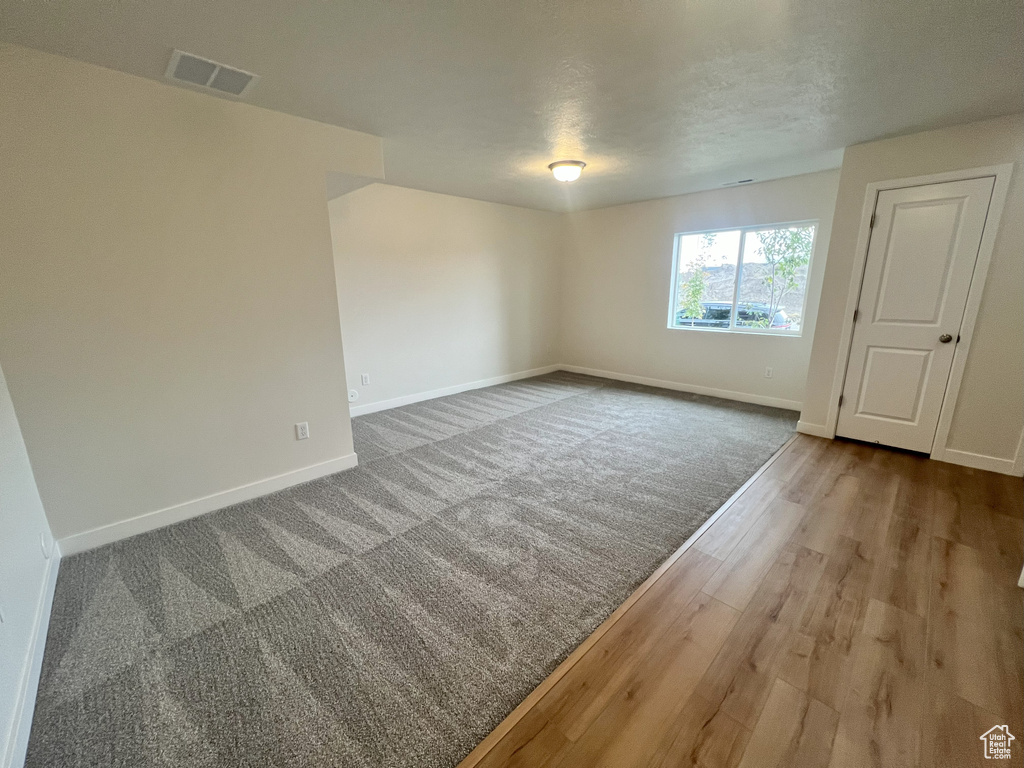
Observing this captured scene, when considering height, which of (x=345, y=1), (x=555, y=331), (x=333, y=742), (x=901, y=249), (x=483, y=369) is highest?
(x=345, y=1)

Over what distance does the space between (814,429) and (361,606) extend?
13.1ft

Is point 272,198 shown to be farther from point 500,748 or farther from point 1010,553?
point 1010,553

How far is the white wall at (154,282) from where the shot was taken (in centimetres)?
189

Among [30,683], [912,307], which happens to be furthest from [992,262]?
[30,683]

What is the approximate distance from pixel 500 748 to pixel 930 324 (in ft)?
13.2

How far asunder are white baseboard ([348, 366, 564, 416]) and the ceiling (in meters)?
2.66

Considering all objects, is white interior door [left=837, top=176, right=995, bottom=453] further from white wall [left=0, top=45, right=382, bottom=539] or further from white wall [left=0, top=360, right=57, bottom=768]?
white wall [left=0, top=360, right=57, bottom=768]

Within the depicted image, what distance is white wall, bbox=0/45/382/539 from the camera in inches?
74.2

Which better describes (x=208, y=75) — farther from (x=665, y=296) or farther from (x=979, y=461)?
(x=979, y=461)

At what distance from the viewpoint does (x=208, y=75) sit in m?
2.03

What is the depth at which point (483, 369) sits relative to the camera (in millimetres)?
5641

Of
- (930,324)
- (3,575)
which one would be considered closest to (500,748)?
(3,575)
